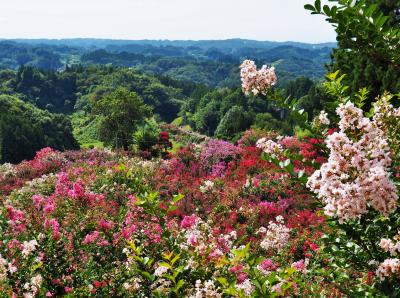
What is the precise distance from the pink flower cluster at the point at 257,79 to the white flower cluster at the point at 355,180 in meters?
1.48

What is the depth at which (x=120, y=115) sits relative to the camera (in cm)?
4431

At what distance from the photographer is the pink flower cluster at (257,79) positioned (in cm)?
389

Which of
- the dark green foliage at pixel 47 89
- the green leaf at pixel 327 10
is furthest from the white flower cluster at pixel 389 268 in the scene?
the dark green foliage at pixel 47 89

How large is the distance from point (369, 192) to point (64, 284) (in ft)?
11.9

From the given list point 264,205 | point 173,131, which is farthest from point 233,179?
point 173,131

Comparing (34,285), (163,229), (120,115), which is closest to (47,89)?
(120,115)

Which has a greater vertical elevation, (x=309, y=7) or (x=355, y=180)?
(x=309, y=7)

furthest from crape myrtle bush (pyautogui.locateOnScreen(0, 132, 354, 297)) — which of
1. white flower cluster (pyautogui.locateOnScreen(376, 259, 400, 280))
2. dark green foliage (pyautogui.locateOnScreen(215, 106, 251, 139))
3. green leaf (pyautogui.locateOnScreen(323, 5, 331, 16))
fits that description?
dark green foliage (pyautogui.locateOnScreen(215, 106, 251, 139))

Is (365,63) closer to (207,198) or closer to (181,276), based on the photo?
(207,198)

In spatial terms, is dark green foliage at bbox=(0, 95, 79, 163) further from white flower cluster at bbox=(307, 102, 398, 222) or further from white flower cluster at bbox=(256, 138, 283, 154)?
white flower cluster at bbox=(307, 102, 398, 222)

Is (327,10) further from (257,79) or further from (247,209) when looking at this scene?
(247,209)

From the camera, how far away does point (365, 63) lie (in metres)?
20.6

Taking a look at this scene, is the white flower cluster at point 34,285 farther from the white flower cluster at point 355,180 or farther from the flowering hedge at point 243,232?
the white flower cluster at point 355,180

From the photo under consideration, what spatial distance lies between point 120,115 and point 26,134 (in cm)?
3126
